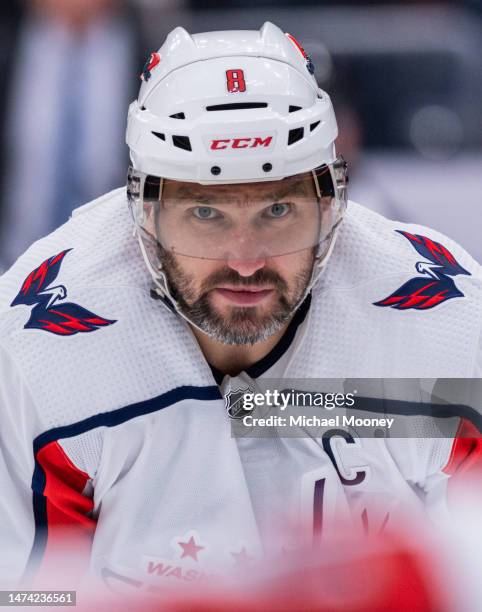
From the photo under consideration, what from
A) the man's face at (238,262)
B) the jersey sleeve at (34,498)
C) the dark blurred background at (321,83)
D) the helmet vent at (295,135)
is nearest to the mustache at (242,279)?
the man's face at (238,262)

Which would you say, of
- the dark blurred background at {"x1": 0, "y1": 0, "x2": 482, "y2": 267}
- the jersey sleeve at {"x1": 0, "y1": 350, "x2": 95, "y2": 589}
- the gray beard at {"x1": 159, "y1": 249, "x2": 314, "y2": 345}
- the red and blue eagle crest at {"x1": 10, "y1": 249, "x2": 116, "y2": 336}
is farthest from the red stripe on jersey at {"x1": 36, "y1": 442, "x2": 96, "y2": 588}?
the dark blurred background at {"x1": 0, "y1": 0, "x2": 482, "y2": 267}

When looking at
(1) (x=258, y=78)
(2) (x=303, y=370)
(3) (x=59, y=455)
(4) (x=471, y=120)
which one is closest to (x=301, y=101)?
(1) (x=258, y=78)

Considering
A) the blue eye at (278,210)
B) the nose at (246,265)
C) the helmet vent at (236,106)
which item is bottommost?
the nose at (246,265)

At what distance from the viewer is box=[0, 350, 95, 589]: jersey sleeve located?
1.72m

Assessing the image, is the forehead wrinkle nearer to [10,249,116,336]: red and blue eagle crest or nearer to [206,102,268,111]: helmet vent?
[206,102,268,111]: helmet vent

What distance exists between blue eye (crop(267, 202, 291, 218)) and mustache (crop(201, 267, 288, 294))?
0.10 meters

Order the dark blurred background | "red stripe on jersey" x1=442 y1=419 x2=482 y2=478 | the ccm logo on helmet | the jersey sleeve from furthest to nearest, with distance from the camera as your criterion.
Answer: the dark blurred background
"red stripe on jersey" x1=442 y1=419 x2=482 y2=478
the jersey sleeve
the ccm logo on helmet

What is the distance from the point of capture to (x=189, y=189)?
5.54ft

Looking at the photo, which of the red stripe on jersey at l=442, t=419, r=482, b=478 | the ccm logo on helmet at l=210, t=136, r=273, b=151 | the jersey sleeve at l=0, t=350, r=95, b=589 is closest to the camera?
the ccm logo on helmet at l=210, t=136, r=273, b=151

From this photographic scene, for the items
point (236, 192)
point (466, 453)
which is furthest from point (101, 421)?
point (466, 453)

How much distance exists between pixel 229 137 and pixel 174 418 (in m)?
0.50

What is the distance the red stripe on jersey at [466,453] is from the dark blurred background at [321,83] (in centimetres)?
157

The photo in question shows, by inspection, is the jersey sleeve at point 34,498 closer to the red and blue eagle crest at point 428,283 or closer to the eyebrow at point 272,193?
the eyebrow at point 272,193

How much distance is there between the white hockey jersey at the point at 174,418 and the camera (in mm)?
1730
